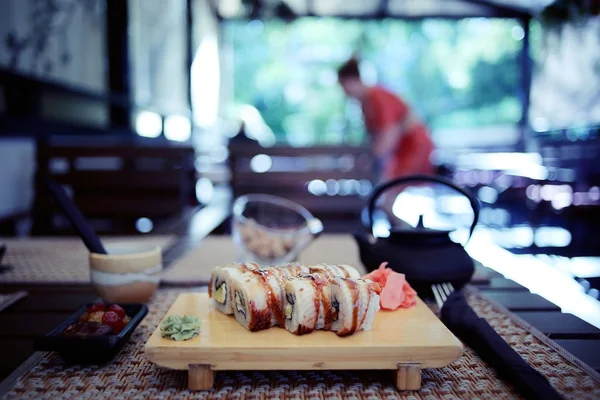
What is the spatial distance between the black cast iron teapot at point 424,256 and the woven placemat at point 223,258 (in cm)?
23

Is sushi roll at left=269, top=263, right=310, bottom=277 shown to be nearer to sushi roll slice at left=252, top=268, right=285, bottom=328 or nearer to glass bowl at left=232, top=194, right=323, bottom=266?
sushi roll slice at left=252, top=268, right=285, bottom=328

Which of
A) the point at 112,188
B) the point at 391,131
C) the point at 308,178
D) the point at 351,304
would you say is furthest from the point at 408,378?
the point at 112,188

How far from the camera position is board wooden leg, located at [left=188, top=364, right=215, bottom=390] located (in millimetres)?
756

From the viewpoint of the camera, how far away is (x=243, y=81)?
944 cm

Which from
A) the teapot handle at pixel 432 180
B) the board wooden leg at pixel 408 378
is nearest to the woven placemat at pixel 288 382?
the board wooden leg at pixel 408 378

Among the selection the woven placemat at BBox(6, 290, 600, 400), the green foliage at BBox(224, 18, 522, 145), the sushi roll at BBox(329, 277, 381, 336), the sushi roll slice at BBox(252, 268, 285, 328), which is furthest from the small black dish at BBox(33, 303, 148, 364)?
the green foliage at BBox(224, 18, 522, 145)

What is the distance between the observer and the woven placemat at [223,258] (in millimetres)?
1358

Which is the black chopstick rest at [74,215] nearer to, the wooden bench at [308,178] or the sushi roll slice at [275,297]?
the sushi roll slice at [275,297]

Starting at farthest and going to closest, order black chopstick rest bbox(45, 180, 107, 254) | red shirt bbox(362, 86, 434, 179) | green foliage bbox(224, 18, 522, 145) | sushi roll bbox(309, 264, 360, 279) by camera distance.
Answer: green foliage bbox(224, 18, 522, 145) < red shirt bbox(362, 86, 434, 179) < black chopstick rest bbox(45, 180, 107, 254) < sushi roll bbox(309, 264, 360, 279)

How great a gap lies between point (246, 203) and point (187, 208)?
1629mm

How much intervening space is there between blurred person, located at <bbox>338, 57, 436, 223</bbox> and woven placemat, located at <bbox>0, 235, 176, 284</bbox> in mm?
1669

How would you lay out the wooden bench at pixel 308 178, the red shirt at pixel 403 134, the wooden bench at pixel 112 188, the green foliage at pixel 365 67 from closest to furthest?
1. the wooden bench at pixel 112 188
2. the wooden bench at pixel 308 178
3. the red shirt at pixel 403 134
4. the green foliage at pixel 365 67

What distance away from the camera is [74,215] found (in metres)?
1.08

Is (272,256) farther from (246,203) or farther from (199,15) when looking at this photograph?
(199,15)
